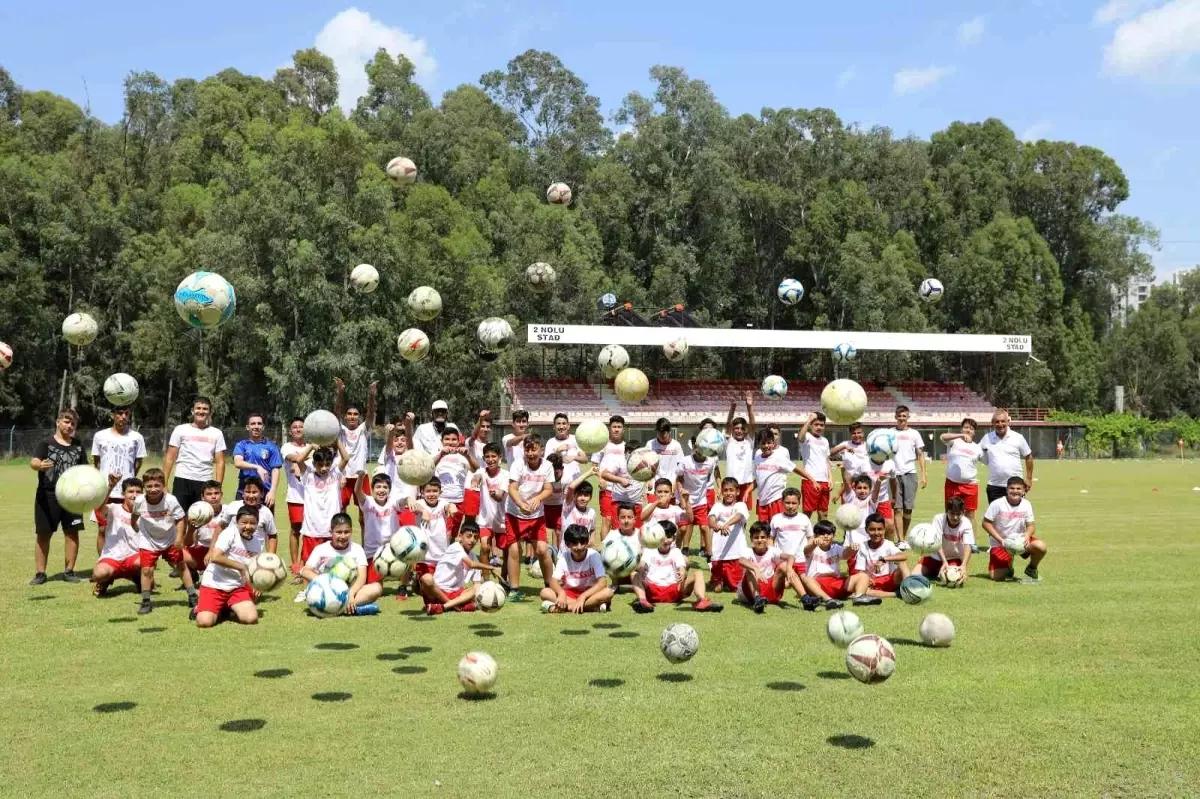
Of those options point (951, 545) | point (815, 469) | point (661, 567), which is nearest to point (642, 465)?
point (661, 567)

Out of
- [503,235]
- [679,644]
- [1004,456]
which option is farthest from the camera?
[503,235]

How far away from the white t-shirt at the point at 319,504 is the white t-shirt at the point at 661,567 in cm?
351

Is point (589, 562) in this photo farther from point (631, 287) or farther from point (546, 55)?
point (546, 55)

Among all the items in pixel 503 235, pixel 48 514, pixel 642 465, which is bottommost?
pixel 48 514

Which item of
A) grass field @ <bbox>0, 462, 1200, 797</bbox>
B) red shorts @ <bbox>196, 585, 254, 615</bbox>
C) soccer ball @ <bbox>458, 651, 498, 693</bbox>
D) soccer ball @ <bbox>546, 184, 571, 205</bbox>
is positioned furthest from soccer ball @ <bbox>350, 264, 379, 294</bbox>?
soccer ball @ <bbox>458, 651, 498, 693</bbox>

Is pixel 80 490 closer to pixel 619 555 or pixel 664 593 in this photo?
pixel 619 555

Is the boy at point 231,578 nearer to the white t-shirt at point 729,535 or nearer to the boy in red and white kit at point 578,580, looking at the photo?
the boy in red and white kit at point 578,580

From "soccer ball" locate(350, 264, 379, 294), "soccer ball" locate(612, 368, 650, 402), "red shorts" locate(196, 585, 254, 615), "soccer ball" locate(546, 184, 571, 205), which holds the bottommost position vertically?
"red shorts" locate(196, 585, 254, 615)

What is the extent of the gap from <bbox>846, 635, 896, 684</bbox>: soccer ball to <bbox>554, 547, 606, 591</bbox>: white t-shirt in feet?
12.8

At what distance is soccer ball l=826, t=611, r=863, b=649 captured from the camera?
7.62m

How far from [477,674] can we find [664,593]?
4.08m

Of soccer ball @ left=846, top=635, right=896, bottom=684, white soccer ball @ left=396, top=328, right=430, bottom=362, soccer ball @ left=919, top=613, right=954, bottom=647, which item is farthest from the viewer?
white soccer ball @ left=396, top=328, right=430, bottom=362

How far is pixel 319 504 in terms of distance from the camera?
11602 mm

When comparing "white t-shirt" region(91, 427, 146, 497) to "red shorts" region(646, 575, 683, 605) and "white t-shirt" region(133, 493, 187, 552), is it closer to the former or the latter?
"white t-shirt" region(133, 493, 187, 552)
